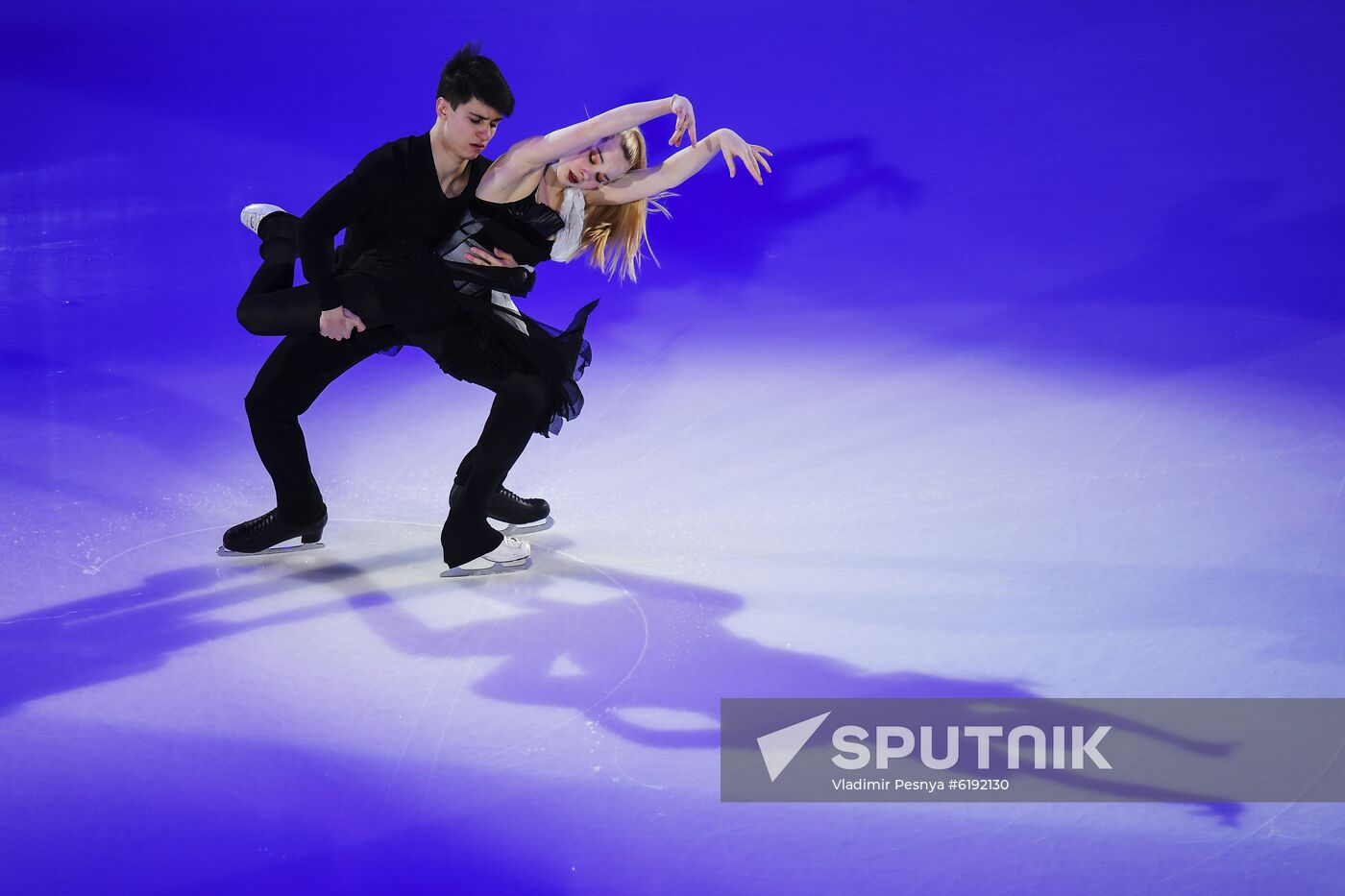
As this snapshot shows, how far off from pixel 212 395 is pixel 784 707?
2.78m

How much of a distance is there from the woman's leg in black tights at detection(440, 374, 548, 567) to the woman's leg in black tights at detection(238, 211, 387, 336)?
1.25 ft

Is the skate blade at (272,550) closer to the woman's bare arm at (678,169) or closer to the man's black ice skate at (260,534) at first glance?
the man's black ice skate at (260,534)

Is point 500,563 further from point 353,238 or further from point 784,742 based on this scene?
point 784,742

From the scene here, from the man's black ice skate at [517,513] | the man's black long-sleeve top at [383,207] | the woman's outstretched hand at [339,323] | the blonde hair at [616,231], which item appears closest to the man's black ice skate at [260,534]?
the man's black ice skate at [517,513]

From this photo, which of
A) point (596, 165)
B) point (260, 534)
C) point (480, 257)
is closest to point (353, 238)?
point (480, 257)

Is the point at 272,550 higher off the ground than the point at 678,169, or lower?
lower

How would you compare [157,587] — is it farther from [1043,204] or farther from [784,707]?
[1043,204]

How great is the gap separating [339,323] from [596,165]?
0.77 m

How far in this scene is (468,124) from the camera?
125 inches

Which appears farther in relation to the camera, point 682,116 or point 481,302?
point 481,302

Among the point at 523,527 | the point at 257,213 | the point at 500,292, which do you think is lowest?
the point at 523,527

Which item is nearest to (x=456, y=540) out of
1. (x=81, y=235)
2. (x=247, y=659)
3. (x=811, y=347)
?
(x=247, y=659)

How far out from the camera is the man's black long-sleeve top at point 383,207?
10.6 feet

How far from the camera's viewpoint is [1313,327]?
5.08 metres
